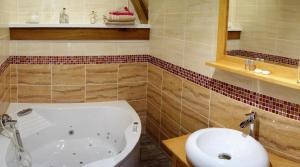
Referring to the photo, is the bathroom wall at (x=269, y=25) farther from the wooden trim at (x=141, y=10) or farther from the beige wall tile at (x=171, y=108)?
the wooden trim at (x=141, y=10)

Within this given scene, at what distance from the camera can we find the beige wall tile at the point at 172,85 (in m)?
2.53

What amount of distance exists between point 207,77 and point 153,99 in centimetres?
103

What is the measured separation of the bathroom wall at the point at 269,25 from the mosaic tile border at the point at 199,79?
0.27m

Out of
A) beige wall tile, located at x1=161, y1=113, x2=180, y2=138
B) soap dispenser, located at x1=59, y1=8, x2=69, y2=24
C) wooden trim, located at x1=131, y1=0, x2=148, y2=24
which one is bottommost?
beige wall tile, located at x1=161, y1=113, x2=180, y2=138

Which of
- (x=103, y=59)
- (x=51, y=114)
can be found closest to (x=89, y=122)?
(x=51, y=114)

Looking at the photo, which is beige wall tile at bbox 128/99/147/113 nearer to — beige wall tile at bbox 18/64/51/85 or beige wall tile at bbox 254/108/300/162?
beige wall tile at bbox 18/64/51/85

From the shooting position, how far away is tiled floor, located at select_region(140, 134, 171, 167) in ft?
9.00

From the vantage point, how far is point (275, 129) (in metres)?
1.63

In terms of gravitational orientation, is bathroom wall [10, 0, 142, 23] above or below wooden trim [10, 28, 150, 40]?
above

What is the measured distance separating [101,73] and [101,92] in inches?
8.1

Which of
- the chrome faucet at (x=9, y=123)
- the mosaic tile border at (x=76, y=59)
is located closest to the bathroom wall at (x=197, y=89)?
the mosaic tile border at (x=76, y=59)

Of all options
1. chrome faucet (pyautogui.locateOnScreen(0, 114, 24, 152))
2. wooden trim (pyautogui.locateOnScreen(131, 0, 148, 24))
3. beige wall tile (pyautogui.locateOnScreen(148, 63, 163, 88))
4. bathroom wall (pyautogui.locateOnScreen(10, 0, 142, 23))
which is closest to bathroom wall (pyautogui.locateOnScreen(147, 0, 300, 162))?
beige wall tile (pyautogui.locateOnScreen(148, 63, 163, 88))

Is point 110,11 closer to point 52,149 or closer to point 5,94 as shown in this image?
point 5,94

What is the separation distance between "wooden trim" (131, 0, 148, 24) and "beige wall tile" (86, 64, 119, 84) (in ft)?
1.87
